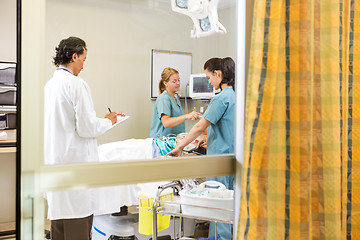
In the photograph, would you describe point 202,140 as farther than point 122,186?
Yes

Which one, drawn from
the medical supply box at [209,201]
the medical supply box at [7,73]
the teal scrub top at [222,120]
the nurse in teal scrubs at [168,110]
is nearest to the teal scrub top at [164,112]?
the nurse in teal scrubs at [168,110]

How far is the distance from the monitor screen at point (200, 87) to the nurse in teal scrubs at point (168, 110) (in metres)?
0.06

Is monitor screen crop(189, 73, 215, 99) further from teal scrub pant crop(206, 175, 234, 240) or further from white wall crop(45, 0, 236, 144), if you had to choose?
teal scrub pant crop(206, 175, 234, 240)

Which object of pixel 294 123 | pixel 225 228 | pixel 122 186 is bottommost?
pixel 225 228

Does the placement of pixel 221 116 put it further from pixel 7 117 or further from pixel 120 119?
pixel 7 117

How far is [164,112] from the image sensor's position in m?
1.25

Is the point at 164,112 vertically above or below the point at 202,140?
above

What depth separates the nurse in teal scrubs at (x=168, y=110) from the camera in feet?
4.04

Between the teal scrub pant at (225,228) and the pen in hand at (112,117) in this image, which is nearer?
the pen in hand at (112,117)

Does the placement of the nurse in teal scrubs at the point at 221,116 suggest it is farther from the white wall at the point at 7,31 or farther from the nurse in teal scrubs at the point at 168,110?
the white wall at the point at 7,31

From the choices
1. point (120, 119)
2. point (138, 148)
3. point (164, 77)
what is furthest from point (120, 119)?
point (164, 77)

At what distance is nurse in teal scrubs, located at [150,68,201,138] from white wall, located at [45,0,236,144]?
3 centimetres

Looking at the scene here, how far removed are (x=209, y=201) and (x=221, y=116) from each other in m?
0.33

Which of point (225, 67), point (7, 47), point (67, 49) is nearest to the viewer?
point (67, 49)
